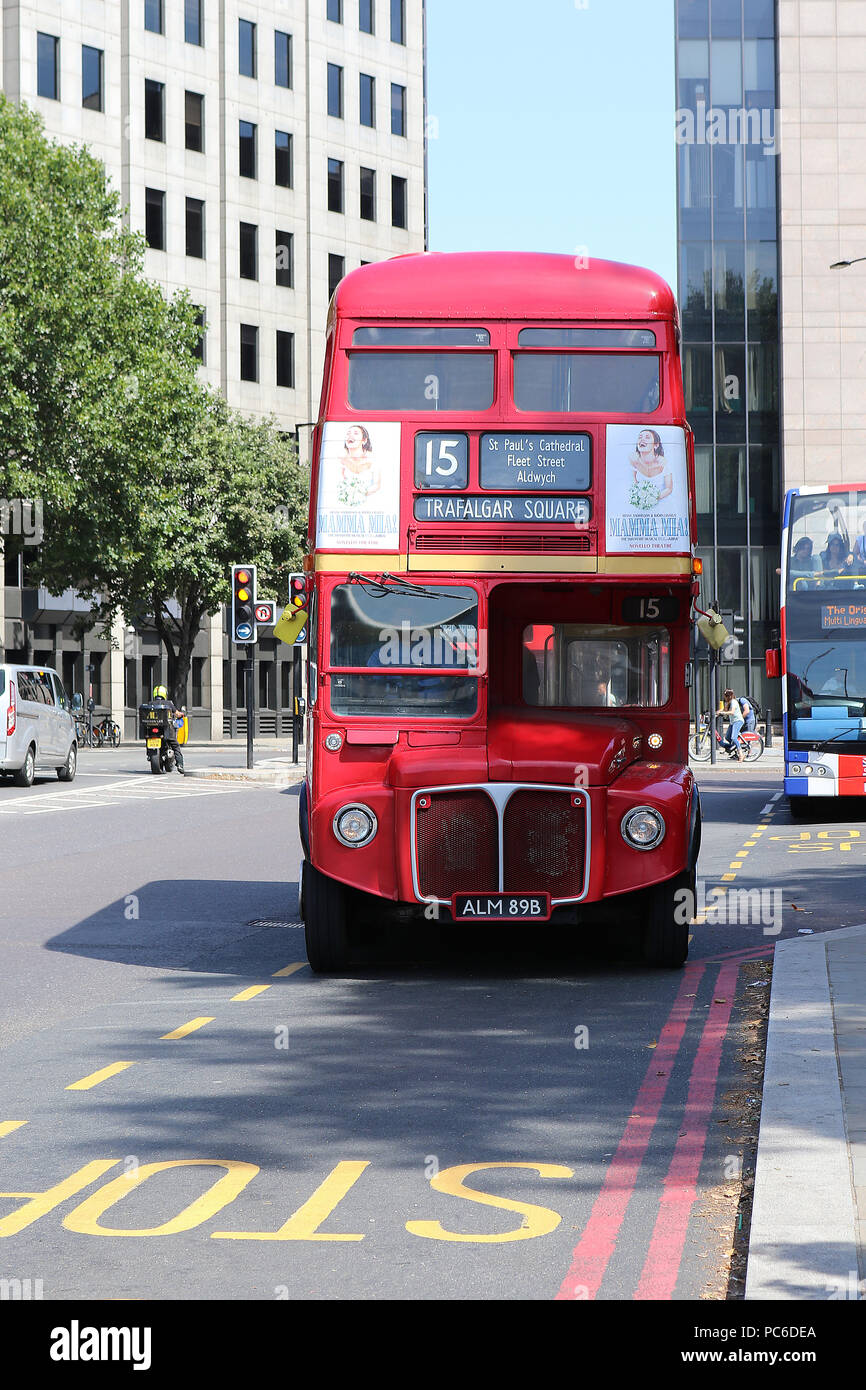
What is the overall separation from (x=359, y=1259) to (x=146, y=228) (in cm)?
5841

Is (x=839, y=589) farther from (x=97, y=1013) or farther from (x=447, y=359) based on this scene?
(x=97, y=1013)

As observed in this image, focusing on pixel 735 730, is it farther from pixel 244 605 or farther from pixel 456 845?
pixel 456 845

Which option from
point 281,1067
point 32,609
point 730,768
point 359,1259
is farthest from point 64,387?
point 359,1259

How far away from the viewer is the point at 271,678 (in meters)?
65.2

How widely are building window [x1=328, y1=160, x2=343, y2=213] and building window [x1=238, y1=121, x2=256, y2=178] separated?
422 cm

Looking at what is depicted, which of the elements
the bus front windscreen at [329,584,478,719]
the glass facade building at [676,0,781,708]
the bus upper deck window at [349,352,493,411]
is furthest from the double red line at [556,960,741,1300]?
the glass facade building at [676,0,781,708]

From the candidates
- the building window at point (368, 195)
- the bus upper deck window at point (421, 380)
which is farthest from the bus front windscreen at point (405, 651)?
the building window at point (368, 195)

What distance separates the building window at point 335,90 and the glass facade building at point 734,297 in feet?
41.6

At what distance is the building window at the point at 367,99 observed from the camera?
227ft

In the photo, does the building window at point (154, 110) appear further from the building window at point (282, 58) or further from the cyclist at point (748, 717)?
the cyclist at point (748, 717)

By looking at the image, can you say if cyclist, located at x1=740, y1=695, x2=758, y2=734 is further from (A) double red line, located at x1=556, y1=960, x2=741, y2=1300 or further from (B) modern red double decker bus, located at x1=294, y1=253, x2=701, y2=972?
(A) double red line, located at x1=556, y1=960, x2=741, y2=1300

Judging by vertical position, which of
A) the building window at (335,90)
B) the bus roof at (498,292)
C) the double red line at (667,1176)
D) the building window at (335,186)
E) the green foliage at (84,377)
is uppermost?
the building window at (335,90)

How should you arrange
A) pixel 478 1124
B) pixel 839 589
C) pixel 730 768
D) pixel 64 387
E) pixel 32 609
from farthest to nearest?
pixel 32 609, pixel 64 387, pixel 730 768, pixel 839 589, pixel 478 1124

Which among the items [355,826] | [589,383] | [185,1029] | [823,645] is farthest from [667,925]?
[823,645]
